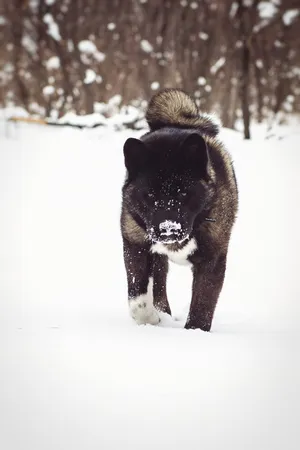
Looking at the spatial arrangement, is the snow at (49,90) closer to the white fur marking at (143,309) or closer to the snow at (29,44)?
the snow at (29,44)

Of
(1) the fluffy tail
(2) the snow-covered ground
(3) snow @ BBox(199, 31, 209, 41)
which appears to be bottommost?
(2) the snow-covered ground

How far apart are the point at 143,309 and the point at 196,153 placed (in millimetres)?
1177

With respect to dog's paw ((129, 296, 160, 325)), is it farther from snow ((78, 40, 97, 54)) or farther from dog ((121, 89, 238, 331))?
snow ((78, 40, 97, 54))

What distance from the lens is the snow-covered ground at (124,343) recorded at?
268cm

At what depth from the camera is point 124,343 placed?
3699 millimetres

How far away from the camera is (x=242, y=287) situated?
264 inches

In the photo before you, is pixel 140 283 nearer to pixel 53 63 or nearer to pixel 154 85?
pixel 154 85

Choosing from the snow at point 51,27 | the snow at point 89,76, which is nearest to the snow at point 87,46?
the snow at point 89,76

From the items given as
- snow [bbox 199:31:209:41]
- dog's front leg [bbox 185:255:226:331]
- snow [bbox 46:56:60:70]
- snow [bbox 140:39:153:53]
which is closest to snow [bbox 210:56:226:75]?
snow [bbox 199:31:209:41]

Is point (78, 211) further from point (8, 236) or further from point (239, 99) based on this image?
point (239, 99)

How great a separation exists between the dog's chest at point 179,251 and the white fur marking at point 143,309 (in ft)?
1.01

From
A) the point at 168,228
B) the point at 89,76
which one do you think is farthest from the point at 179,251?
the point at 89,76

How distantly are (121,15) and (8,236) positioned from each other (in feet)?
25.8

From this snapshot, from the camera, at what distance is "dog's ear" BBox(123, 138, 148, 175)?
4250 millimetres
